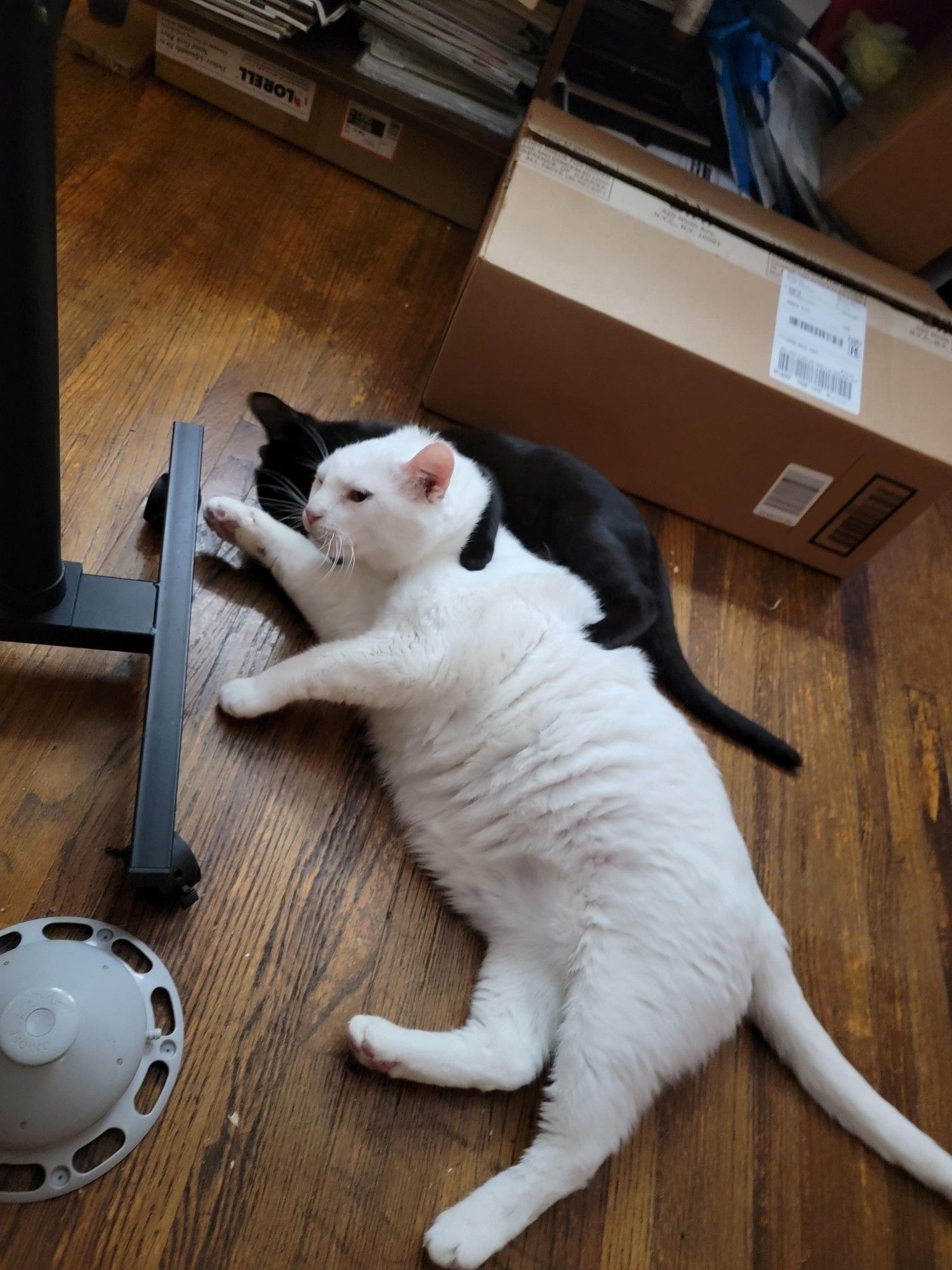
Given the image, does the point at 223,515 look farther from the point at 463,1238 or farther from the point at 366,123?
the point at 366,123

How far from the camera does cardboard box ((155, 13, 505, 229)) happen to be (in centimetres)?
174

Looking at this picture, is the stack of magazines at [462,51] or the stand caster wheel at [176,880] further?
the stack of magazines at [462,51]

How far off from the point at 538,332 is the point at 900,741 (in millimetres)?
976

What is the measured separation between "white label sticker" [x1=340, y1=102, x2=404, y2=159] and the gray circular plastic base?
1.64m

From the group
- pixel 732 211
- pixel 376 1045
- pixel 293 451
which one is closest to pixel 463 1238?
pixel 376 1045

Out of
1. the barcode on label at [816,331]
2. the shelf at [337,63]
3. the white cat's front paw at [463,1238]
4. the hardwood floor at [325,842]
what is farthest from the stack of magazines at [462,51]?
the white cat's front paw at [463,1238]

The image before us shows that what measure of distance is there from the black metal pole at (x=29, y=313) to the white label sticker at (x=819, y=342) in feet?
3.53

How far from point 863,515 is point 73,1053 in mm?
1435

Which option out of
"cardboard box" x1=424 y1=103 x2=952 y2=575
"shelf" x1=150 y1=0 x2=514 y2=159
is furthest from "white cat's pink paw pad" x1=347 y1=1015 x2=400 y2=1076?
"shelf" x1=150 y1=0 x2=514 y2=159

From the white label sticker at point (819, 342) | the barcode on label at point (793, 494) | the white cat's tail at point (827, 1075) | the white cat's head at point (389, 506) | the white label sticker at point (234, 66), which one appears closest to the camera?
the white cat's tail at point (827, 1075)

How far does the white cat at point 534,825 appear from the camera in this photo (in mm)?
941

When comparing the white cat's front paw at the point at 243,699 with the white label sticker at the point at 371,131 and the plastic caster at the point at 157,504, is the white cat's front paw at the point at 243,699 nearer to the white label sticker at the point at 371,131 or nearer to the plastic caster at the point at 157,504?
the plastic caster at the point at 157,504

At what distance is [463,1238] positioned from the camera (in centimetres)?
88

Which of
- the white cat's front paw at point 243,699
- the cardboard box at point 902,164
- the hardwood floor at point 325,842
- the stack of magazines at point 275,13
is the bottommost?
the hardwood floor at point 325,842
